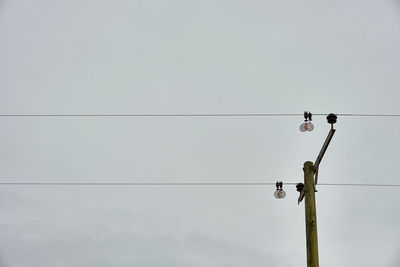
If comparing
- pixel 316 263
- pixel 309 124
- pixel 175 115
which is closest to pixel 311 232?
pixel 316 263

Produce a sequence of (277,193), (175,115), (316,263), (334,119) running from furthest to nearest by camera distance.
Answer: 1. (175,115)
2. (277,193)
3. (334,119)
4. (316,263)

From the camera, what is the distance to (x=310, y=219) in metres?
11.2

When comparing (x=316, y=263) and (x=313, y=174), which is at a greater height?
(x=313, y=174)

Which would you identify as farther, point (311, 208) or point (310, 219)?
point (311, 208)

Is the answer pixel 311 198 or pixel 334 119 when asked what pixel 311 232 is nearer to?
pixel 311 198

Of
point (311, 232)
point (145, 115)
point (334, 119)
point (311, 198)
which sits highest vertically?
point (145, 115)

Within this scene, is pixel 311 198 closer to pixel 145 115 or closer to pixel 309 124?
pixel 309 124

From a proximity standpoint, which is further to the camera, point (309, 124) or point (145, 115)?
point (145, 115)

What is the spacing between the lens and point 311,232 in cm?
1103

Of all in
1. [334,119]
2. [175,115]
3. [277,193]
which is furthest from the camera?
[175,115]

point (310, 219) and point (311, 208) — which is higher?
point (311, 208)

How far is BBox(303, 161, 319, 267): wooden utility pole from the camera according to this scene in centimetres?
1073

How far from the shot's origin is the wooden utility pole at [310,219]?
35.2ft

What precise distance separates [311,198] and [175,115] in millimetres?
6287
